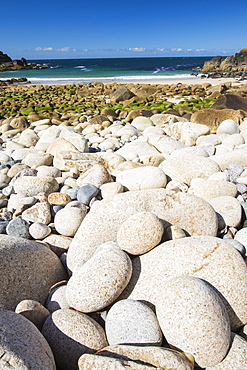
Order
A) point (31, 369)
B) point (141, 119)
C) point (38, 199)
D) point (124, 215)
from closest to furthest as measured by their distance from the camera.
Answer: point (31, 369) < point (124, 215) < point (38, 199) < point (141, 119)

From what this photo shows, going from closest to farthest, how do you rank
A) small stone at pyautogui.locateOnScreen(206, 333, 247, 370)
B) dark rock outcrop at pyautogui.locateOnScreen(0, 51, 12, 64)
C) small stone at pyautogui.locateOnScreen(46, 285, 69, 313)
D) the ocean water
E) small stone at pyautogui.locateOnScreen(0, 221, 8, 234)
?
small stone at pyautogui.locateOnScreen(206, 333, 247, 370) → small stone at pyautogui.locateOnScreen(46, 285, 69, 313) → small stone at pyautogui.locateOnScreen(0, 221, 8, 234) → the ocean water → dark rock outcrop at pyautogui.locateOnScreen(0, 51, 12, 64)

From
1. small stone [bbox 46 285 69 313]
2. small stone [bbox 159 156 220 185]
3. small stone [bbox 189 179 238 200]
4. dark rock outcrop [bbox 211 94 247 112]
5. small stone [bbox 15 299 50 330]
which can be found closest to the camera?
small stone [bbox 15 299 50 330]

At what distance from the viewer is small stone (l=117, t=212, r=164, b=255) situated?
2.67m

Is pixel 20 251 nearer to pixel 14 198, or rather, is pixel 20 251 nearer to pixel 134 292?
pixel 134 292

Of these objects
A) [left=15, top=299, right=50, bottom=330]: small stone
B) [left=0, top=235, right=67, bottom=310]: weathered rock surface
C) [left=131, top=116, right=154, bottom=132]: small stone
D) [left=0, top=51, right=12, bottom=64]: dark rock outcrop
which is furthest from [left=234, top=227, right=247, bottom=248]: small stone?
[left=0, top=51, right=12, bottom=64]: dark rock outcrop

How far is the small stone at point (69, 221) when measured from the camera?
11.6 ft

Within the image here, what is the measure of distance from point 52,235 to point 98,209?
0.74 meters

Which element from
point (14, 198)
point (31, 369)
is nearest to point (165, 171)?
point (14, 198)

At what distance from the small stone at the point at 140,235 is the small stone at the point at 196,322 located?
26.2 inches

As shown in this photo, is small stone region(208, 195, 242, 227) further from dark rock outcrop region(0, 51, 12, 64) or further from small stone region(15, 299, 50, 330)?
dark rock outcrop region(0, 51, 12, 64)

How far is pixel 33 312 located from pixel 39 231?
145 centimetres

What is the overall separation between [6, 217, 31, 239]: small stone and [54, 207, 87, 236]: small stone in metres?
0.36

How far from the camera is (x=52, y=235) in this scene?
11.6ft

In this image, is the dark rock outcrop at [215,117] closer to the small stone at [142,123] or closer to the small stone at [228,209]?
the small stone at [142,123]
